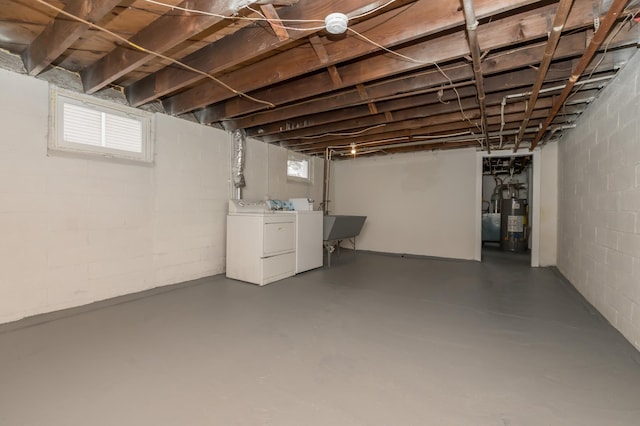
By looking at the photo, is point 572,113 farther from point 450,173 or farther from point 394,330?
point 394,330

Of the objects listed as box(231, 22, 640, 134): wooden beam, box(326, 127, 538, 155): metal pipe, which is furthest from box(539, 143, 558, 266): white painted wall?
box(231, 22, 640, 134): wooden beam

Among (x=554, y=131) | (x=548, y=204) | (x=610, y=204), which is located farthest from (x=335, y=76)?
(x=548, y=204)

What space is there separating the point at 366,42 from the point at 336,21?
452 mm

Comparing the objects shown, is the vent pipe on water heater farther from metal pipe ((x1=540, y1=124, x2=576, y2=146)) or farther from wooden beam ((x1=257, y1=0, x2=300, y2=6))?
metal pipe ((x1=540, y1=124, x2=576, y2=146))

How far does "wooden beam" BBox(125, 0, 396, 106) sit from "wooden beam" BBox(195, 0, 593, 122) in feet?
1.30

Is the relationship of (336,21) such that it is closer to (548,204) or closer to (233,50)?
(233,50)

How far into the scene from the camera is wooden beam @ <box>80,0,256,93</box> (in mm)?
1661

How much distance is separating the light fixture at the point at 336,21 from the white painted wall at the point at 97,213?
2.51 m

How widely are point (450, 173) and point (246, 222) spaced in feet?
12.9

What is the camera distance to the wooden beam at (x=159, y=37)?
1661 millimetres

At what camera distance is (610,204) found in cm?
240

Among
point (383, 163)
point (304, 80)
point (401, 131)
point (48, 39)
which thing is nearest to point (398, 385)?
point (304, 80)

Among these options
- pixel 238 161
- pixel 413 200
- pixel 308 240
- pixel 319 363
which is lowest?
pixel 319 363

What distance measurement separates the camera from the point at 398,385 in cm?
152
